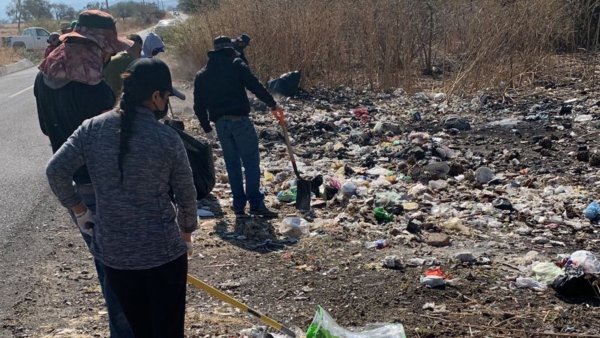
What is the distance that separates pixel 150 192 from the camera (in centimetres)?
272

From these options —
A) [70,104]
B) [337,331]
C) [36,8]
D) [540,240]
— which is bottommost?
[36,8]

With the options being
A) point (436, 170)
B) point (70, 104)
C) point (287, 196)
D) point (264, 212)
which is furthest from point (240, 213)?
point (70, 104)

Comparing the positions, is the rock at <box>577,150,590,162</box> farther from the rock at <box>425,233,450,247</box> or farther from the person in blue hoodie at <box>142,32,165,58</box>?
the person in blue hoodie at <box>142,32,165,58</box>

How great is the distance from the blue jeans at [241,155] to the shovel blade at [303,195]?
38 cm

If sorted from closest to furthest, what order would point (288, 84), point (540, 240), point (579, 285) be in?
point (579, 285), point (540, 240), point (288, 84)

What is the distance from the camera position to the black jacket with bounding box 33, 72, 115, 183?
3426mm

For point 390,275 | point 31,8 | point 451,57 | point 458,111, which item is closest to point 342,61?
point 451,57

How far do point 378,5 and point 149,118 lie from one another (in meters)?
12.0

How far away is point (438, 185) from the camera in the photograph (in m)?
6.86

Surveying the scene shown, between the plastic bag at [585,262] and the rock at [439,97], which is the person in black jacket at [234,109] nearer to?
the plastic bag at [585,262]

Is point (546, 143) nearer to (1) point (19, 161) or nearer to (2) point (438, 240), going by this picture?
(2) point (438, 240)

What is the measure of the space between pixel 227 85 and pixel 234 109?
0.23 meters

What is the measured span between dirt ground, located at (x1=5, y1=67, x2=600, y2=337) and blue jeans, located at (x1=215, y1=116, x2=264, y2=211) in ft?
0.76

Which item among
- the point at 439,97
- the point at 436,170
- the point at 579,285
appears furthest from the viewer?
the point at 439,97
